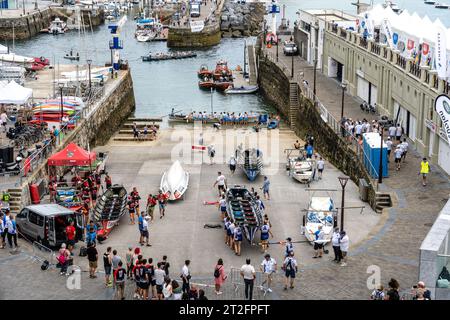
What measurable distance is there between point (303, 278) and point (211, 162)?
19732 millimetres

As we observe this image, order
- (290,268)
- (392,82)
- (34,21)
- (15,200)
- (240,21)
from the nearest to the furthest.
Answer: (290,268)
(15,200)
(392,82)
(34,21)
(240,21)

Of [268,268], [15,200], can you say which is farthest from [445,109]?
[15,200]

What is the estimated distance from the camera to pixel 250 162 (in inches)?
1609

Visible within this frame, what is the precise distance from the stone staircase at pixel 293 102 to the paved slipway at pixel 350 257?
70.8 feet

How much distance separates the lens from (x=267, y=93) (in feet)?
242

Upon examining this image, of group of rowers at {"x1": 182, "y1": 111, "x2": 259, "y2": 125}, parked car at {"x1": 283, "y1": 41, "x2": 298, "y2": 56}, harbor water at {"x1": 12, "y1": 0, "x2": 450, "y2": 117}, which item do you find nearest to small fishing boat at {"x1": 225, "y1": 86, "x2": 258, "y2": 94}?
harbor water at {"x1": 12, "y1": 0, "x2": 450, "y2": 117}

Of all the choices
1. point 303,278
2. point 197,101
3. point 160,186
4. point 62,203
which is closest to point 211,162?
point 160,186

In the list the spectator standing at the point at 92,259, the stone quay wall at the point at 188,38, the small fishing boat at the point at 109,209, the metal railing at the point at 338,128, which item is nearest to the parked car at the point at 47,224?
the small fishing boat at the point at 109,209

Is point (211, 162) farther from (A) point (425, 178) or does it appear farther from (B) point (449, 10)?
(B) point (449, 10)

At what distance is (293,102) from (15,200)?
31180 mm

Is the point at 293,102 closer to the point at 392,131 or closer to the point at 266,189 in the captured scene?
the point at 392,131

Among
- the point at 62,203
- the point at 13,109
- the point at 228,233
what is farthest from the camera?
the point at 13,109

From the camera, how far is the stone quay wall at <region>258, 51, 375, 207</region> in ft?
132
